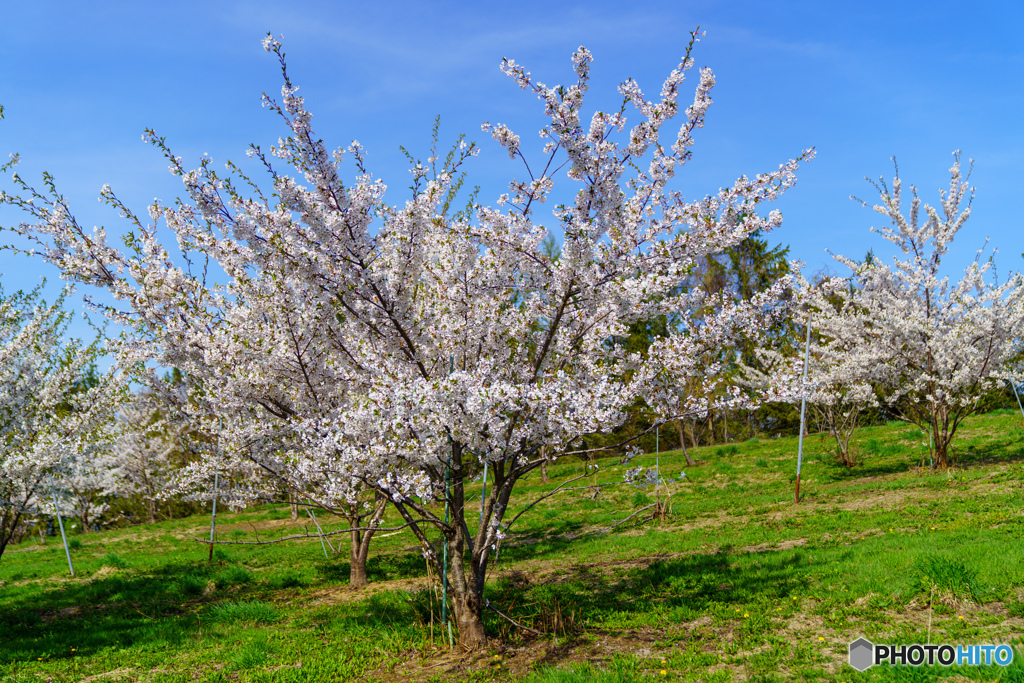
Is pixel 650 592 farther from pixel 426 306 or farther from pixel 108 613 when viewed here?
pixel 108 613

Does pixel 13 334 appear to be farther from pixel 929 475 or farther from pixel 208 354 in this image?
pixel 929 475

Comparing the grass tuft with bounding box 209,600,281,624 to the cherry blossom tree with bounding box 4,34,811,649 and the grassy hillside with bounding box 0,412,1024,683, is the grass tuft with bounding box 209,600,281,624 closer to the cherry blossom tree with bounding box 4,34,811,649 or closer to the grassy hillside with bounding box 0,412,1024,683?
the grassy hillside with bounding box 0,412,1024,683

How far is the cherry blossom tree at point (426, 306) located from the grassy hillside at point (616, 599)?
1.42 m

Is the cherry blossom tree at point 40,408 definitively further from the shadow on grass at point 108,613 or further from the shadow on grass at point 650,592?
the shadow on grass at point 650,592

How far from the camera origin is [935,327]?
49.0 feet

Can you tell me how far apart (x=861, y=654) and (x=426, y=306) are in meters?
5.55

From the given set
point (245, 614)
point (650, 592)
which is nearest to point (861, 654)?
point (650, 592)

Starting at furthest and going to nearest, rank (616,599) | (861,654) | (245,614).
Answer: (245,614) < (616,599) < (861,654)

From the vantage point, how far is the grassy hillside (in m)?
6.07

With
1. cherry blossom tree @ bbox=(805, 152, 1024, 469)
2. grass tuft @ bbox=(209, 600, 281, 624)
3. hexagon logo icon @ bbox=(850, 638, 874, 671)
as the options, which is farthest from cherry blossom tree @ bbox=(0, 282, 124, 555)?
cherry blossom tree @ bbox=(805, 152, 1024, 469)

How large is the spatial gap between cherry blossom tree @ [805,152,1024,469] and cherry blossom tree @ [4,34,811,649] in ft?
32.9

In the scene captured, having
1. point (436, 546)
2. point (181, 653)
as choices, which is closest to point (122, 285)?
point (181, 653)

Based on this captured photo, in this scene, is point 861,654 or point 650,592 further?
point 650,592

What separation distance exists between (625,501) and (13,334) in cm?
1355
